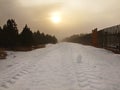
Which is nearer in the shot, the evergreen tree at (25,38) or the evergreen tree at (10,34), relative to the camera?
the evergreen tree at (10,34)

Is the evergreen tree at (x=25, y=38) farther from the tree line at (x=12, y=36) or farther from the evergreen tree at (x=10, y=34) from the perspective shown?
the evergreen tree at (x=10, y=34)

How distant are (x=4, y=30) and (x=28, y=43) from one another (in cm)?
591

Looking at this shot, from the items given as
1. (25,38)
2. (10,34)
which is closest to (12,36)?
(10,34)

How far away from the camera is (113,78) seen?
929 cm

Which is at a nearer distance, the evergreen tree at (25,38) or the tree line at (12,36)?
the tree line at (12,36)

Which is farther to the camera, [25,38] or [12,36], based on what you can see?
[25,38]

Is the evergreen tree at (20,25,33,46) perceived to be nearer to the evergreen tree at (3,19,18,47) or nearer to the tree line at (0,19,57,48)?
the tree line at (0,19,57,48)

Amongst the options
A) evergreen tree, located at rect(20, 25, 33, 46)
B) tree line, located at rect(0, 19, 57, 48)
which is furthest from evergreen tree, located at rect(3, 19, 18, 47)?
evergreen tree, located at rect(20, 25, 33, 46)

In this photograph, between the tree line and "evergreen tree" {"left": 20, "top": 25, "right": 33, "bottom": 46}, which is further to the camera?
"evergreen tree" {"left": 20, "top": 25, "right": 33, "bottom": 46}

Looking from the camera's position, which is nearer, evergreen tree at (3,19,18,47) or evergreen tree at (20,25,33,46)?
evergreen tree at (3,19,18,47)

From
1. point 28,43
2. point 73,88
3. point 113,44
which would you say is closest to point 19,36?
point 28,43

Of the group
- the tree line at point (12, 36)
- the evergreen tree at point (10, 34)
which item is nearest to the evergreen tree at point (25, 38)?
the tree line at point (12, 36)

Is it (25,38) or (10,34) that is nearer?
(10,34)

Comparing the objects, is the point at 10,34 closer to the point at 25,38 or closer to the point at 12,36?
the point at 12,36
